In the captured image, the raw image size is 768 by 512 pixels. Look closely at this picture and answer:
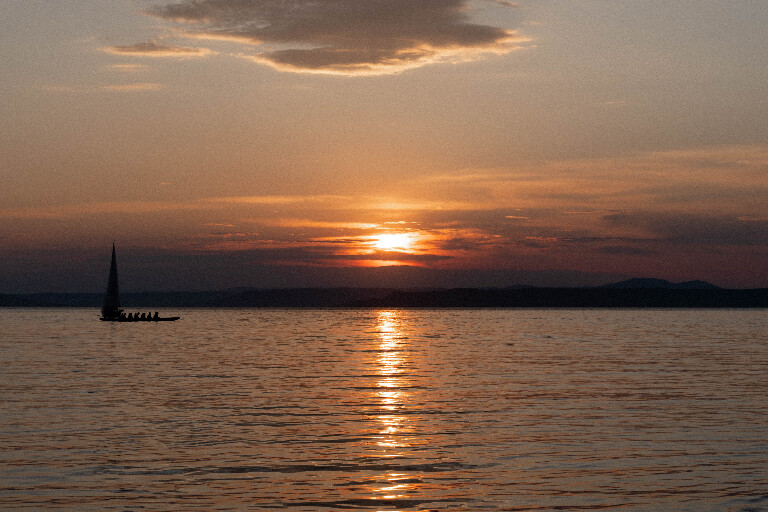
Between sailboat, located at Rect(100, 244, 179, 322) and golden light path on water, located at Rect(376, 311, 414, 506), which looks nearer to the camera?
golden light path on water, located at Rect(376, 311, 414, 506)

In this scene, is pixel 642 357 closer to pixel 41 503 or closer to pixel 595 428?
pixel 595 428

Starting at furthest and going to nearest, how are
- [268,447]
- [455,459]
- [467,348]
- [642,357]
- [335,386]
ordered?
[467,348]
[642,357]
[335,386]
[268,447]
[455,459]

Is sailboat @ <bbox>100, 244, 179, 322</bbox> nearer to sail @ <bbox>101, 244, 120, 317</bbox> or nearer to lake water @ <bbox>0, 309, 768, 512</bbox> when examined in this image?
sail @ <bbox>101, 244, 120, 317</bbox>

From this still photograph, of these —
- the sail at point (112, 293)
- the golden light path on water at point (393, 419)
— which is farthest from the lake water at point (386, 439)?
the sail at point (112, 293)

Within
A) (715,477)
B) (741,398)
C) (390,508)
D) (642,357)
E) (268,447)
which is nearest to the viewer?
(390,508)

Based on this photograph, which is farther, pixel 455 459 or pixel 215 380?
pixel 215 380

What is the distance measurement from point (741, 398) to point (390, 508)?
93.0 ft

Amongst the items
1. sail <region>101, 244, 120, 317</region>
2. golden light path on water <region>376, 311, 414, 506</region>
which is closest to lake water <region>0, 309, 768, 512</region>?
golden light path on water <region>376, 311, 414, 506</region>

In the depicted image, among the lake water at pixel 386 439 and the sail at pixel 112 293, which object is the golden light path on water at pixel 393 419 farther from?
the sail at pixel 112 293

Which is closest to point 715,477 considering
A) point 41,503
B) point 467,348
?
point 41,503

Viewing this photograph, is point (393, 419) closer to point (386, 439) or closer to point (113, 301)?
point (386, 439)

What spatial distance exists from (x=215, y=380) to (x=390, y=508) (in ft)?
117

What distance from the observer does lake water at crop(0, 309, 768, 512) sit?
23.2 meters

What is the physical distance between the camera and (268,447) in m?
30.1
